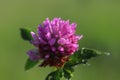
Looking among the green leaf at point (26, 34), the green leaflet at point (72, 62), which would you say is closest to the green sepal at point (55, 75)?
the green leaflet at point (72, 62)

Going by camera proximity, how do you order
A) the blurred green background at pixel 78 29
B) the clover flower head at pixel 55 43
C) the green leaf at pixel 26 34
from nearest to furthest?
the clover flower head at pixel 55 43
the green leaf at pixel 26 34
the blurred green background at pixel 78 29

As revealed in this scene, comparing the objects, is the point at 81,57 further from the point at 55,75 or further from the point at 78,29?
the point at 78,29

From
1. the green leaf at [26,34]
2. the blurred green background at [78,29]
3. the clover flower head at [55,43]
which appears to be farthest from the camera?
the blurred green background at [78,29]

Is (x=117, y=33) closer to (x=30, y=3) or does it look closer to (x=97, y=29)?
(x=97, y=29)

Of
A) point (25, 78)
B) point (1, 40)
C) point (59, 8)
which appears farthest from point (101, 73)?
point (59, 8)

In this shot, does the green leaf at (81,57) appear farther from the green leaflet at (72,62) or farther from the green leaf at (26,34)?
the green leaf at (26,34)

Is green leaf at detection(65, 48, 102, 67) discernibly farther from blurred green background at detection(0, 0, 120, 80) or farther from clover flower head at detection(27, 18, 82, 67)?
blurred green background at detection(0, 0, 120, 80)

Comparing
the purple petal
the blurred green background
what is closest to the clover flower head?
the purple petal
